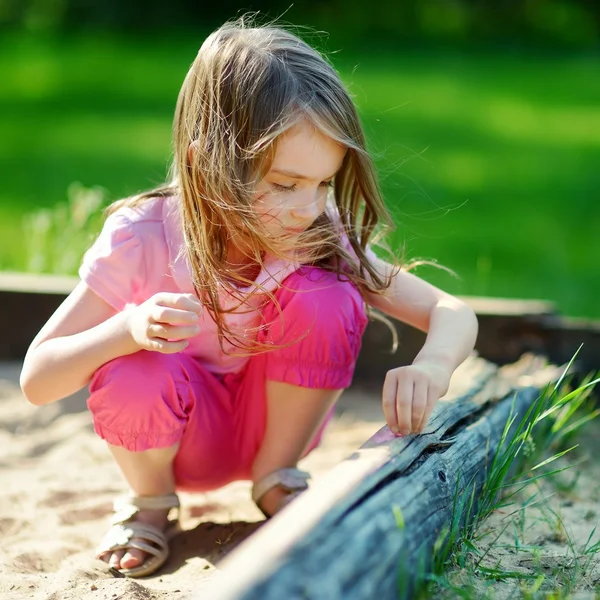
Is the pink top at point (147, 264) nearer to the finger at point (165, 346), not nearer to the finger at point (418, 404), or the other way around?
the finger at point (165, 346)

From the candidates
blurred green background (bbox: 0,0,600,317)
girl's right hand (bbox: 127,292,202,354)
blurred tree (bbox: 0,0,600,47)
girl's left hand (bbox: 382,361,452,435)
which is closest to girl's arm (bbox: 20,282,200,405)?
girl's right hand (bbox: 127,292,202,354)

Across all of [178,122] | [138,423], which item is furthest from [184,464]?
[178,122]

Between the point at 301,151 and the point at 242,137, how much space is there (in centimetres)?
12

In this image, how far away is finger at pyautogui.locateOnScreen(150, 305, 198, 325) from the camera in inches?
66.9

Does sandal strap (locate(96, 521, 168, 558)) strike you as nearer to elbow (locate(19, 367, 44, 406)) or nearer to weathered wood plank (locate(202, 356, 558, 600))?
elbow (locate(19, 367, 44, 406))

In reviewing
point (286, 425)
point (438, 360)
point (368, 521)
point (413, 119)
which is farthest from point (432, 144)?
point (368, 521)

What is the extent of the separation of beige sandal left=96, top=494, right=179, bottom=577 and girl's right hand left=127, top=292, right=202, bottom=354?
431mm

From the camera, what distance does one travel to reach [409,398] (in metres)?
1.77

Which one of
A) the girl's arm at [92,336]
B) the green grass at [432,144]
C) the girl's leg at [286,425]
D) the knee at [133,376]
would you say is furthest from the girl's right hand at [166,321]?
the green grass at [432,144]

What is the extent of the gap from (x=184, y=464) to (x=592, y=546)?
A: 85cm

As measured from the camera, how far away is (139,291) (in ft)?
6.68

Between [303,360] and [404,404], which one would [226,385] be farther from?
[404,404]

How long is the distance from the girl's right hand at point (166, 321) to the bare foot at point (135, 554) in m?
0.44

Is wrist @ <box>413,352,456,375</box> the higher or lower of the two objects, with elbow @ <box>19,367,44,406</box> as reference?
higher
